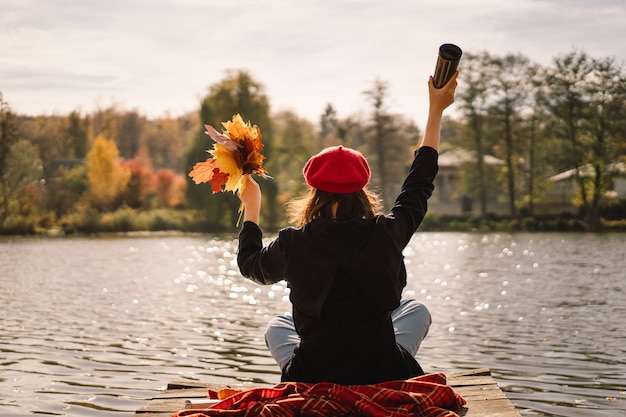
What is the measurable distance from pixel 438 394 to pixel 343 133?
198 feet

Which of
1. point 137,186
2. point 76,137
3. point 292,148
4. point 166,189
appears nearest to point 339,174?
point 292,148

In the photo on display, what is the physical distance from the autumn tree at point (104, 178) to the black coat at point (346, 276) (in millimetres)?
57865

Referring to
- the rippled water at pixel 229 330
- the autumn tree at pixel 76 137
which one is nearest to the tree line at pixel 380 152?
the autumn tree at pixel 76 137

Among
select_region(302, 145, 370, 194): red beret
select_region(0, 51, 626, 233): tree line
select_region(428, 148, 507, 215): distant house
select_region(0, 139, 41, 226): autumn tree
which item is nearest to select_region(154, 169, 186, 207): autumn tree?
select_region(0, 51, 626, 233): tree line

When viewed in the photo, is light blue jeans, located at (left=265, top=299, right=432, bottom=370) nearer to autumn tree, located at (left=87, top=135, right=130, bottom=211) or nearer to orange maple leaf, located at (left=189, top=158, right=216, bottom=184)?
orange maple leaf, located at (left=189, top=158, right=216, bottom=184)

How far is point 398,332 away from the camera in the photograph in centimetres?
458

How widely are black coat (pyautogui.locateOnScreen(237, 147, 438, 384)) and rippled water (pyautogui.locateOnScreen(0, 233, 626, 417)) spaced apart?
3.98 meters

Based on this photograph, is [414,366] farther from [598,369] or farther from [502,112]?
[502,112]

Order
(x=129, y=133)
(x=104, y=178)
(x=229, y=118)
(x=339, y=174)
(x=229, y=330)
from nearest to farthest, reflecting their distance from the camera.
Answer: (x=339, y=174)
(x=229, y=330)
(x=229, y=118)
(x=104, y=178)
(x=129, y=133)

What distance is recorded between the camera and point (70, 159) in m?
77.1

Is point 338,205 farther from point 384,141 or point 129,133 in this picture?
point 129,133

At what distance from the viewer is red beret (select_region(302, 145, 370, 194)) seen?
3941 mm

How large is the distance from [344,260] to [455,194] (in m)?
61.3

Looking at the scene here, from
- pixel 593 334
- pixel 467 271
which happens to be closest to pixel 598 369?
pixel 593 334
